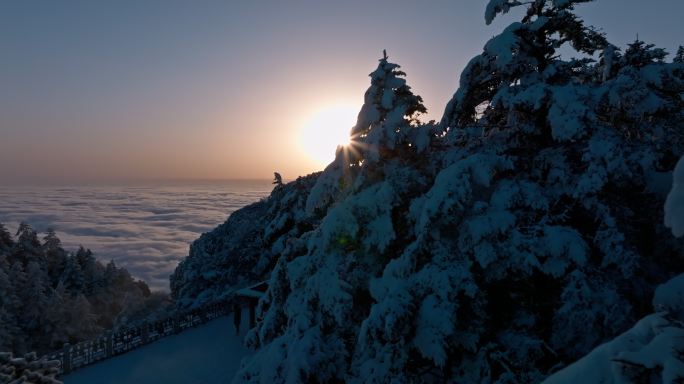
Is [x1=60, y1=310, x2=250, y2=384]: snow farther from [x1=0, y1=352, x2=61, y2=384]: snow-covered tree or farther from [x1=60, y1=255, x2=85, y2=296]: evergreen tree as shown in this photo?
[x1=60, y1=255, x2=85, y2=296]: evergreen tree

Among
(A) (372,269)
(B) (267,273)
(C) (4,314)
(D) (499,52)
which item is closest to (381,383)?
(A) (372,269)

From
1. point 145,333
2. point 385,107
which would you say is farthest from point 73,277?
point 385,107

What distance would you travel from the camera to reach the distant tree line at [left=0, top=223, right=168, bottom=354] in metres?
39.7

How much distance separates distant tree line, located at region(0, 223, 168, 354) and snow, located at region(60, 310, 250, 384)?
24.6m

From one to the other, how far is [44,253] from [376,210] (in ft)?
206

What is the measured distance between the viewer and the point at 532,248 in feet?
21.0

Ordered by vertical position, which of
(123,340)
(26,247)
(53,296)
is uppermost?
(123,340)

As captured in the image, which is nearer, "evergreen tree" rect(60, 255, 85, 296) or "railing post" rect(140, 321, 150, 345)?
"railing post" rect(140, 321, 150, 345)

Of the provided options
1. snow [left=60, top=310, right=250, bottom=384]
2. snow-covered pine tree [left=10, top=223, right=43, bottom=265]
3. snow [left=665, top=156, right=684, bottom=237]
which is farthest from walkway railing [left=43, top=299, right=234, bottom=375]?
snow-covered pine tree [left=10, top=223, right=43, bottom=265]

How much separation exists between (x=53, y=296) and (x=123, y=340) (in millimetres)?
33319

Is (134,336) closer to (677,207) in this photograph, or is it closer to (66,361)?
(66,361)

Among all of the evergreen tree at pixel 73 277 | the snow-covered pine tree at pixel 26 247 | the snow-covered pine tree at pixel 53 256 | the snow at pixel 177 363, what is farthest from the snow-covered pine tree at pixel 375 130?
the snow-covered pine tree at pixel 53 256

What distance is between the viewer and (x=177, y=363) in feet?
51.4

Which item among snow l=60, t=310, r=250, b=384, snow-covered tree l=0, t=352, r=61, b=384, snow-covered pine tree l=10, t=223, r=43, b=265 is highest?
snow-covered tree l=0, t=352, r=61, b=384
